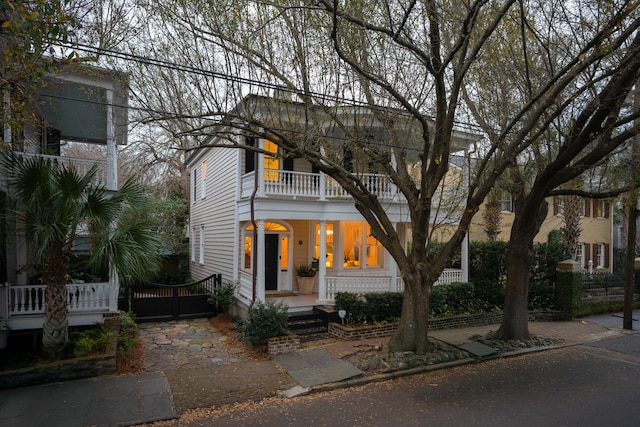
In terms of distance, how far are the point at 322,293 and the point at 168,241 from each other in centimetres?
1172

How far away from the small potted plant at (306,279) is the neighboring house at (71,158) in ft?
19.5

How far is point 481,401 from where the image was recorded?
644 centimetres

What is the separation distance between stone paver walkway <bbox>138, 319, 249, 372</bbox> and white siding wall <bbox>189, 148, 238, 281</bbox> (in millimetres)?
2768

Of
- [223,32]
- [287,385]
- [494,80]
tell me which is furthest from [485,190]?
[223,32]

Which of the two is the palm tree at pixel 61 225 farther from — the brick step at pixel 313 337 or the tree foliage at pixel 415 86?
the brick step at pixel 313 337

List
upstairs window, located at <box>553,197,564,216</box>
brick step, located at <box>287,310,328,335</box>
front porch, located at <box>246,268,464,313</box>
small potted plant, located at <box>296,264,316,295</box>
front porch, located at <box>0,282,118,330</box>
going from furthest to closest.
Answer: upstairs window, located at <box>553,197,564,216</box>
small potted plant, located at <box>296,264,316,295</box>
front porch, located at <box>246,268,464,313</box>
brick step, located at <box>287,310,328,335</box>
front porch, located at <box>0,282,118,330</box>

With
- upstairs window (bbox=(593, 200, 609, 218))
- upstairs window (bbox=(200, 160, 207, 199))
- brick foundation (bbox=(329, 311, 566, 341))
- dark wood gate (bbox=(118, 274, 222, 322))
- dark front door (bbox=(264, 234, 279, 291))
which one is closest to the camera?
brick foundation (bbox=(329, 311, 566, 341))

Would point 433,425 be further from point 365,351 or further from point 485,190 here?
point 485,190

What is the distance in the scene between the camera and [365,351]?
8.92 m

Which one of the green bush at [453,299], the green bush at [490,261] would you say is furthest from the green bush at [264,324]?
the green bush at [490,261]

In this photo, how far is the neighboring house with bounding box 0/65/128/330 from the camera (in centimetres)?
798

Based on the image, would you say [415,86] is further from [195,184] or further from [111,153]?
[195,184]

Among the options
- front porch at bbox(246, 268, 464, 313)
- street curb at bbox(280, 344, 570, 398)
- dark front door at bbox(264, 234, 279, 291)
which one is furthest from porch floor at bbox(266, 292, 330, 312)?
street curb at bbox(280, 344, 570, 398)

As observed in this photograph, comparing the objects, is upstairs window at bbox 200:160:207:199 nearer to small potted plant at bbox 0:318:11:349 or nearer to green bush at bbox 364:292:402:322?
green bush at bbox 364:292:402:322
